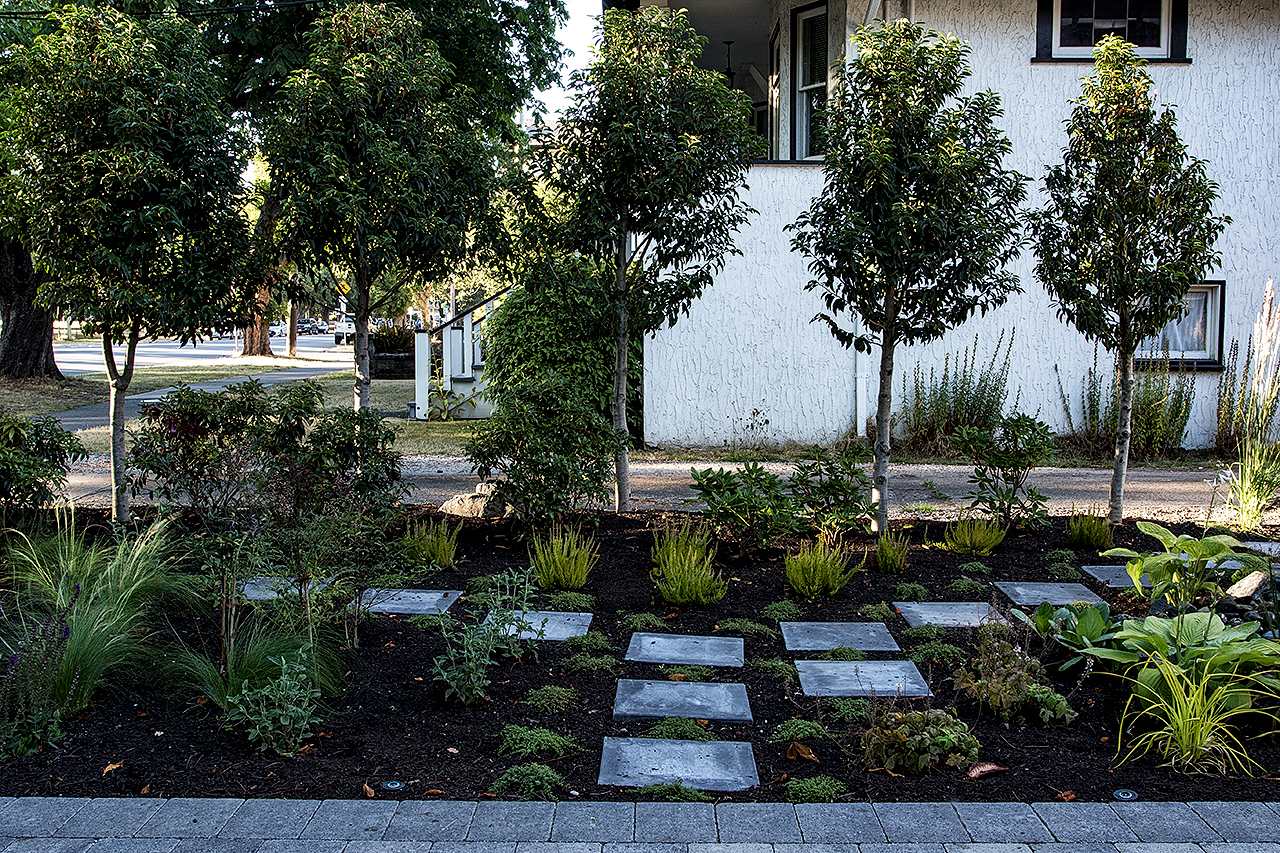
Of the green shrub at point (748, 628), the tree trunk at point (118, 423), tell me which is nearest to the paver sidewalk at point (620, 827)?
the green shrub at point (748, 628)

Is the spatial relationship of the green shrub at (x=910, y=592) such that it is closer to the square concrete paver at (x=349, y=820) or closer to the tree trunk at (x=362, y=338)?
the square concrete paver at (x=349, y=820)

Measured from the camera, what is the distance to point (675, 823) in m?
3.25

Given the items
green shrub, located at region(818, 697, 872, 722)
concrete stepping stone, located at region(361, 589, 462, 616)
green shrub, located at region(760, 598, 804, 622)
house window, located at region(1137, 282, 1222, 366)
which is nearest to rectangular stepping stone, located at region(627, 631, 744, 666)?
green shrub, located at region(760, 598, 804, 622)

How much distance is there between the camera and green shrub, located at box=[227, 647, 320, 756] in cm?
371

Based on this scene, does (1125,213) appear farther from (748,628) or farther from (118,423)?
(118,423)

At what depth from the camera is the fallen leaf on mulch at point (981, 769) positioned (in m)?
3.60

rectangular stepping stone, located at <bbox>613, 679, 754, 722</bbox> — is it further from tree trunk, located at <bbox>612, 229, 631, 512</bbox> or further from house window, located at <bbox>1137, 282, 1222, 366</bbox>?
house window, located at <bbox>1137, 282, 1222, 366</bbox>

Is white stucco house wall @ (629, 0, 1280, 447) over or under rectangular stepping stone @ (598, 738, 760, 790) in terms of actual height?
over

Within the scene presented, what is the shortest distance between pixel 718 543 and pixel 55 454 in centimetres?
452

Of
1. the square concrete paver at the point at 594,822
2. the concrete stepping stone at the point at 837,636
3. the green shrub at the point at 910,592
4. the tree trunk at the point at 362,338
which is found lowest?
the square concrete paver at the point at 594,822

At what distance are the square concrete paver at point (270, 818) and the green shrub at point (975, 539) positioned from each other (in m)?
4.66

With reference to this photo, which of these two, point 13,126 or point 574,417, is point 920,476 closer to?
point 574,417

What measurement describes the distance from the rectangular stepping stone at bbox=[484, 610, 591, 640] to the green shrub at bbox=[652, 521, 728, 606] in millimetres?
517

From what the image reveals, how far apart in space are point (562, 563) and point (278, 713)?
2346mm
